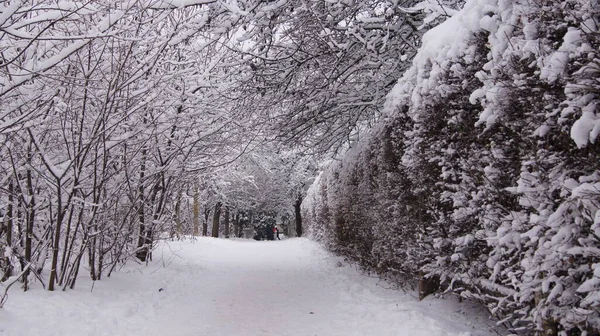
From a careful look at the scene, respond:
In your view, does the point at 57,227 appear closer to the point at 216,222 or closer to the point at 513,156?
the point at 513,156

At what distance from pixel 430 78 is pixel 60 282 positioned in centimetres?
487

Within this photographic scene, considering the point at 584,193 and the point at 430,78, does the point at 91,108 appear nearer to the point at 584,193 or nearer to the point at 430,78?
the point at 430,78

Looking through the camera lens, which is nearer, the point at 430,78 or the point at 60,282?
the point at 430,78

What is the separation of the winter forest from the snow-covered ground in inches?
12.5

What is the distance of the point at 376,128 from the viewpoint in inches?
263

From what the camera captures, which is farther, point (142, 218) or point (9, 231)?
point (142, 218)

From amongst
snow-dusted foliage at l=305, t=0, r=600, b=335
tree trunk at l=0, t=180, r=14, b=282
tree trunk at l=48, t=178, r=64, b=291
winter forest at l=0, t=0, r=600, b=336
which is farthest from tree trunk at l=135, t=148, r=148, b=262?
snow-dusted foliage at l=305, t=0, r=600, b=335

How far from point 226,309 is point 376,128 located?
12.0 feet

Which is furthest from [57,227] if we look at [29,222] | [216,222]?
[216,222]

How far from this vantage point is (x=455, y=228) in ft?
12.6

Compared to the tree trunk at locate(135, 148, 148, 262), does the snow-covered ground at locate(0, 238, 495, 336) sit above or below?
below

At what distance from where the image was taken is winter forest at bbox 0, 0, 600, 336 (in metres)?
2.23

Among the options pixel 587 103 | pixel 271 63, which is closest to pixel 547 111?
pixel 587 103

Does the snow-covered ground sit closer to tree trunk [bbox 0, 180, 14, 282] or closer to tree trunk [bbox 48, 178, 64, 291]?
tree trunk [bbox 48, 178, 64, 291]
